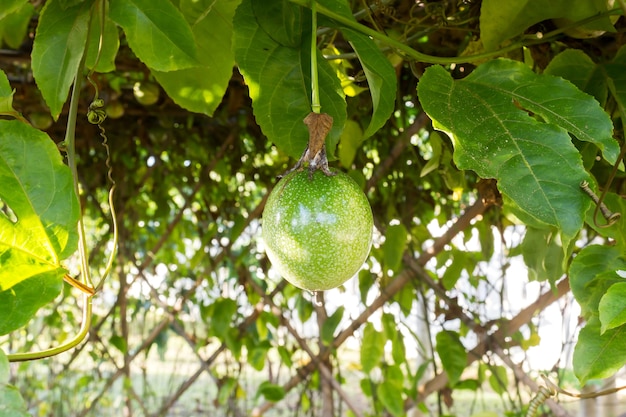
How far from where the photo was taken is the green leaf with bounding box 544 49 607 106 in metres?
0.67

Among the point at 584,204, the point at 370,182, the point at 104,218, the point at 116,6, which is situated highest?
the point at 104,218

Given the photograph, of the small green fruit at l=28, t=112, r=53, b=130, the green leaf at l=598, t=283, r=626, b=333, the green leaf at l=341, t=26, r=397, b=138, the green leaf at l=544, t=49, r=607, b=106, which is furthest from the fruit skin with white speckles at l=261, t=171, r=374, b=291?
the small green fruit at l=28, t=112, r=53, b=130

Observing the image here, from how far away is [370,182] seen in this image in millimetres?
1488

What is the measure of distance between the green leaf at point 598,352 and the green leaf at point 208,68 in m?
0.45

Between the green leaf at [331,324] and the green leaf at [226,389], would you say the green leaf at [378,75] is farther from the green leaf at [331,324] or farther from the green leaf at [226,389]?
the green leaf at [226,389]

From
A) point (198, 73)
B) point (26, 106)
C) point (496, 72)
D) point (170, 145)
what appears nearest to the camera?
point (496, 72)

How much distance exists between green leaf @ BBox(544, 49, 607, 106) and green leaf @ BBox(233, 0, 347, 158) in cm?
26

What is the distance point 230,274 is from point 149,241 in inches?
19.1

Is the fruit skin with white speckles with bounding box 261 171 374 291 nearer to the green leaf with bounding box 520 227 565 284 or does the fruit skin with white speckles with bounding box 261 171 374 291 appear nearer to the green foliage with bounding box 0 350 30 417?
the green foliage with bounding box 0 350 30 417

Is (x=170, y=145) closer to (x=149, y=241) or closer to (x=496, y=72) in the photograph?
(x=149, y=241)

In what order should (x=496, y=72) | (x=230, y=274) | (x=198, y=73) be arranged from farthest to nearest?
(x=230, y=274) < (x=198, y=73) < (x=496, y=72)

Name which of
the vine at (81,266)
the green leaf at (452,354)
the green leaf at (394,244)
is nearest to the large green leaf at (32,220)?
the vine at (81,266)

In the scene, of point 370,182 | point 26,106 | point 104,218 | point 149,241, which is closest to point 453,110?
point 370,182

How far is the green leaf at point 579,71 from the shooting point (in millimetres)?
672
